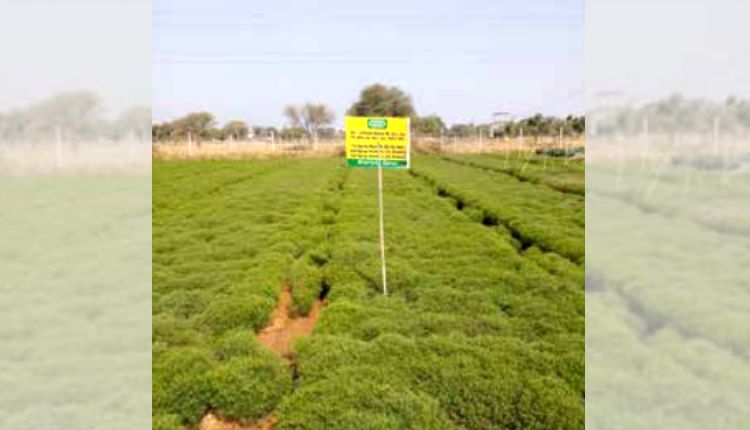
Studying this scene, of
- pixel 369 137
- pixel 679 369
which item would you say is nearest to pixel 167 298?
pixel 369 137

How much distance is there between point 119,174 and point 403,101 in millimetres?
1907

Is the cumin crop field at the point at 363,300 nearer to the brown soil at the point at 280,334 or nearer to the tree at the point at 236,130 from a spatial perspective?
the brown soil at the point at 280,334

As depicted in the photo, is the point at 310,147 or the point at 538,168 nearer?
the point at 310,147

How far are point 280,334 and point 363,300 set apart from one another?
61cm

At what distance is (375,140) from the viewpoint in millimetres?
3955

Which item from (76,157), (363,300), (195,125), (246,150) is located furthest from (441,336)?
(76,157)

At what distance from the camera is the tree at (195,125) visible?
3.85 m

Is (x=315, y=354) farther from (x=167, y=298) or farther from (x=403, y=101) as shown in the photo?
(x=403, y=101)

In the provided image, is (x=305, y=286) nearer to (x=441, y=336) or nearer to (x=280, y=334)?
(x=280, y=334)

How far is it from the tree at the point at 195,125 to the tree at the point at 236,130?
0.43 ft

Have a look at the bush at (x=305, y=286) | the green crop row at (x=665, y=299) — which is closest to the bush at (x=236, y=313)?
the bush at (x=305, y=286)

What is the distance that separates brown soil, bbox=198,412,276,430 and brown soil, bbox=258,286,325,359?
0.56 metres

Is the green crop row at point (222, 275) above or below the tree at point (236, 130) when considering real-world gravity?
below

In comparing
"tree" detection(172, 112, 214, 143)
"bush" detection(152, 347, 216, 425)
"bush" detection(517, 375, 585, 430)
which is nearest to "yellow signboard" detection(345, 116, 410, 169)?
"tree" detection(172, 112, 214, 143)
